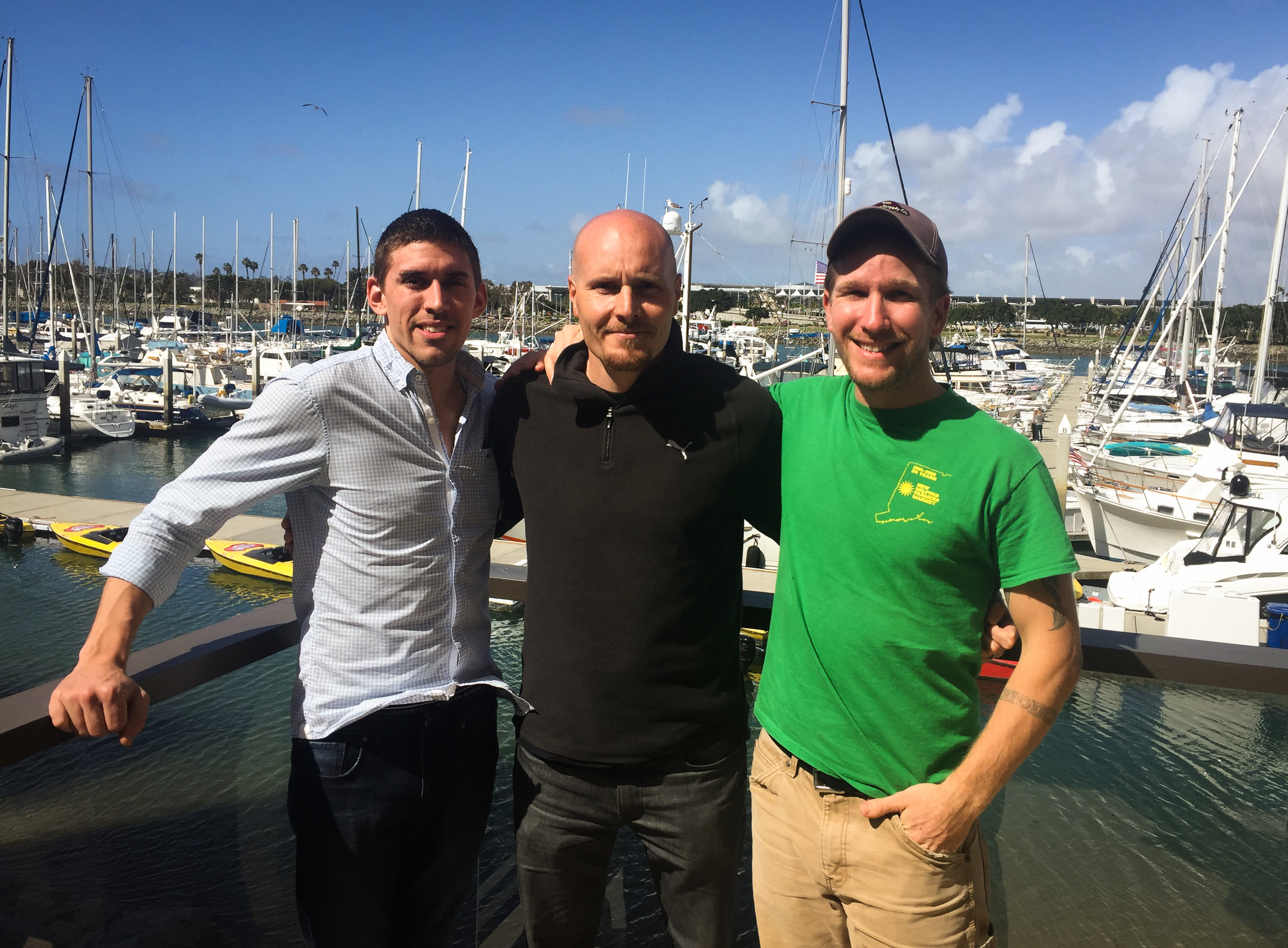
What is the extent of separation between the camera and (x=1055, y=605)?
194cm

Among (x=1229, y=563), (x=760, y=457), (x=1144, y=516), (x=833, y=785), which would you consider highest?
(x=760, y=457)

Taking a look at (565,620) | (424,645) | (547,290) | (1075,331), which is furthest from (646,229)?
(1075,331)

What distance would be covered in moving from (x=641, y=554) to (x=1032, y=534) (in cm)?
89

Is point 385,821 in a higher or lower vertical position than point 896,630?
lower

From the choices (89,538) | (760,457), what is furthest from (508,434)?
(89,538)

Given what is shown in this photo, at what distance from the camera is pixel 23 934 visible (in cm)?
315

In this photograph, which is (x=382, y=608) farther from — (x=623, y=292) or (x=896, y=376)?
(x=896, y=376)

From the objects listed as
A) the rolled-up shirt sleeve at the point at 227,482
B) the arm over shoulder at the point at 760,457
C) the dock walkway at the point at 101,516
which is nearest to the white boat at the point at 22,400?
the dock walkway at the point at 101,516

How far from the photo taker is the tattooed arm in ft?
6.35

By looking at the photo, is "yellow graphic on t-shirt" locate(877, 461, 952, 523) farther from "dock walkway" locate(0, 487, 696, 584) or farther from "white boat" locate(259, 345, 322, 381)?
"white boat" locate(259, 345, 322, 381)

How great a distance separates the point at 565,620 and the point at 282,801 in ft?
8.48

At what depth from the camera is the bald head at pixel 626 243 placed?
7.57ft

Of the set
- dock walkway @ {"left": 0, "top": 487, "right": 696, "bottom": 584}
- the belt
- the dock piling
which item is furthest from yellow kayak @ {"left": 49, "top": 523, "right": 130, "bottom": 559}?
the dock piling

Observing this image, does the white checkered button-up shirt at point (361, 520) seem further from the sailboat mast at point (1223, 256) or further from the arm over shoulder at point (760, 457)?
the sailboat mast at point (1223, 256)
